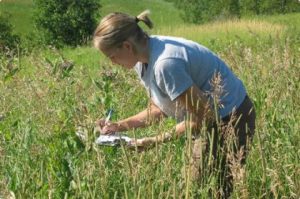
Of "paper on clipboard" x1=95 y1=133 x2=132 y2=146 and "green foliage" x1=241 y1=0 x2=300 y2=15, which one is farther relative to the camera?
"green foliage" x1=241 y1=0 x2=300 y2=15

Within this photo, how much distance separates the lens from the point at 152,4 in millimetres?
54438

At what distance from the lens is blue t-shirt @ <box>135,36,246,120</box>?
2445mm

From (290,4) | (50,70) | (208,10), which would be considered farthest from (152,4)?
(50,70)

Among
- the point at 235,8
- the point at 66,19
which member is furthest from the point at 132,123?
the point at 235,8

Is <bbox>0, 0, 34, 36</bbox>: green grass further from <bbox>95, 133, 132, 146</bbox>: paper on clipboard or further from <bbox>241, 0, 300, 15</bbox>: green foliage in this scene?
<bbox>95, 133, 132, 146</bbox>: paper on clipboard

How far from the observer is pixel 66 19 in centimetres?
2489

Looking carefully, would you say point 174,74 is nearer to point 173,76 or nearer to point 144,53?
point 173,76

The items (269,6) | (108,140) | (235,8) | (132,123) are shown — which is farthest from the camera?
(235,8)

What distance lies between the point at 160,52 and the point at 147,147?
0.42 meters

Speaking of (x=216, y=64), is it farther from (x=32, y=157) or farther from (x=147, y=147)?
(x=32, y=157)

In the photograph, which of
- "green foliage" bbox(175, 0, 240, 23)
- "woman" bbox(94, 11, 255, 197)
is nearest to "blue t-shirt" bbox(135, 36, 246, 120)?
"woman" bbox(94, 11, 255, 197)

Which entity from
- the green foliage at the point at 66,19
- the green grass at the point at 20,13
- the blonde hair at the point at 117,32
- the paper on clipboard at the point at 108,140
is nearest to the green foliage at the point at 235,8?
the green grass at the point at 20,13

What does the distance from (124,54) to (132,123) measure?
469 mm

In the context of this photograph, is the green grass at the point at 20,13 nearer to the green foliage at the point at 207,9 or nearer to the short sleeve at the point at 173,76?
the green foliage at the point at 207,9
